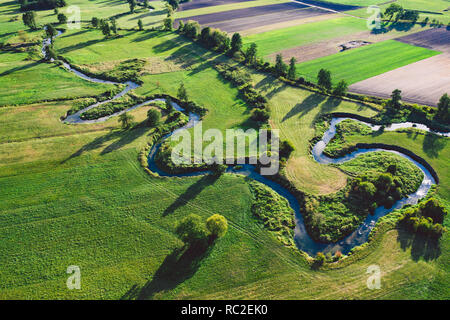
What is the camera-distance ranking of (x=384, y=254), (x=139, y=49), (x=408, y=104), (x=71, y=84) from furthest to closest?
(x=139, y=49) < (x=71, y=84) < (x=408, y=104) < (x=384, y=254)

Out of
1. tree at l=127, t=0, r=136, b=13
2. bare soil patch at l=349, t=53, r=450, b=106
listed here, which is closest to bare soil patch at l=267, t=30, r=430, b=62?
bare soil patch at l=349, t=53, r=450, b=106

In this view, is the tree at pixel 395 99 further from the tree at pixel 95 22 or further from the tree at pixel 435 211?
the tree at pixel 95 22

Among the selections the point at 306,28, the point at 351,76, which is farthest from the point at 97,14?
the point at 351,76

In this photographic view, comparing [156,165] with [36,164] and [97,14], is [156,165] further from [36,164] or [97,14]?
[97,14]

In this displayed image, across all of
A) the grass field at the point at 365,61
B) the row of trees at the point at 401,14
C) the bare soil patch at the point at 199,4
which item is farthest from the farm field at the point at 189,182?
the bare soil patch at the point at 199,4

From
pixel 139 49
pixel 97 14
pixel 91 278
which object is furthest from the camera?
pixel 97 14

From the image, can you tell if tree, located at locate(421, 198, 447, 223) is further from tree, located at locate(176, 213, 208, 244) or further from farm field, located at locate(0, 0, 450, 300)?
tree, located at locate(176, 213, 208, 244)
